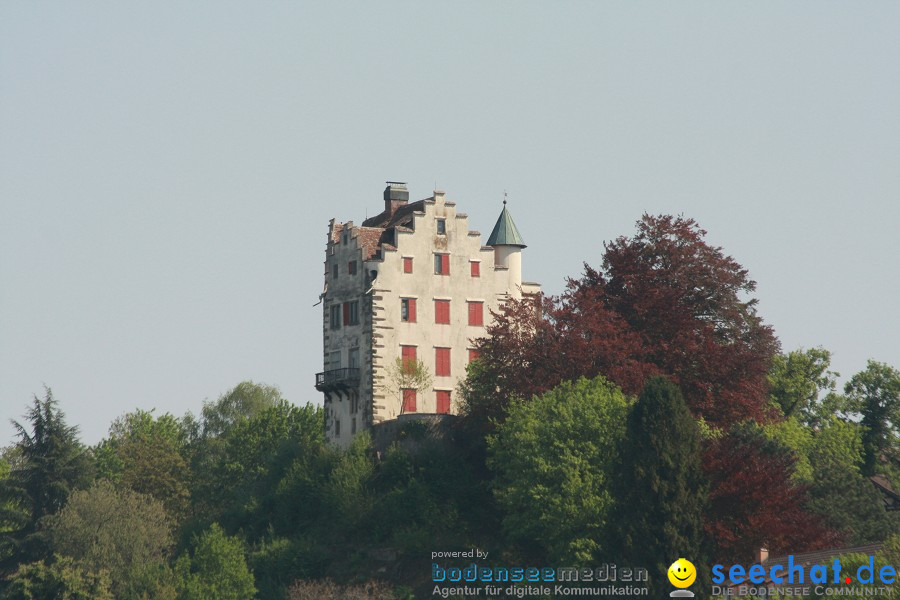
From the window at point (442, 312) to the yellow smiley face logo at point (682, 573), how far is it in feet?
81.7

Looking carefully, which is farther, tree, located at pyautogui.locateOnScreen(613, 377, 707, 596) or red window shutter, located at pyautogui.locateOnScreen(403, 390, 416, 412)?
red window shutter, located at pyautogui.locateOnScreen(403, 390, 416, 412)

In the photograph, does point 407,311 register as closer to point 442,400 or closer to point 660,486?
point 442,400

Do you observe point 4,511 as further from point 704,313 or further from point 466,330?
point 704,313

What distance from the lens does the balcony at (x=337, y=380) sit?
3442 inches

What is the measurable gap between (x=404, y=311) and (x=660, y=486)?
75.4ft

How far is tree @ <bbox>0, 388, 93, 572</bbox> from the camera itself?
94500 millimetres

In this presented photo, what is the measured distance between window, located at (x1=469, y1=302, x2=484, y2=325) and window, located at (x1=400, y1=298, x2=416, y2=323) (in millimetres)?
3196

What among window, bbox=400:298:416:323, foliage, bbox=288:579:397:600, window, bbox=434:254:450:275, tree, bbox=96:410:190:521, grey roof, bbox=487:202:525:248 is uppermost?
grey roof, bbox=487:202:525:248

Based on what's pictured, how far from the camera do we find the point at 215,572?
3157 inches

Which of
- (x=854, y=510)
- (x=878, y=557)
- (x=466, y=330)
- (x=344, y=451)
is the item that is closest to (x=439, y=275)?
(x=466, y=330)

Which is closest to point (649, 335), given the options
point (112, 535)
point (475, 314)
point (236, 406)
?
point (475, 314)

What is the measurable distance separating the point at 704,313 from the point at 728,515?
16.7 meters

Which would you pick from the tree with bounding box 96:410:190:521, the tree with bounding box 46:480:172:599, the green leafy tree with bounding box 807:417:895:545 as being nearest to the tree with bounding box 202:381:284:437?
the tree with bounding box 96:410:190:521

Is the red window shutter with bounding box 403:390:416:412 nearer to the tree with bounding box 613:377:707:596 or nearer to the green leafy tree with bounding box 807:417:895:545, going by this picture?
the tree with bounding box 613:377:707:596
